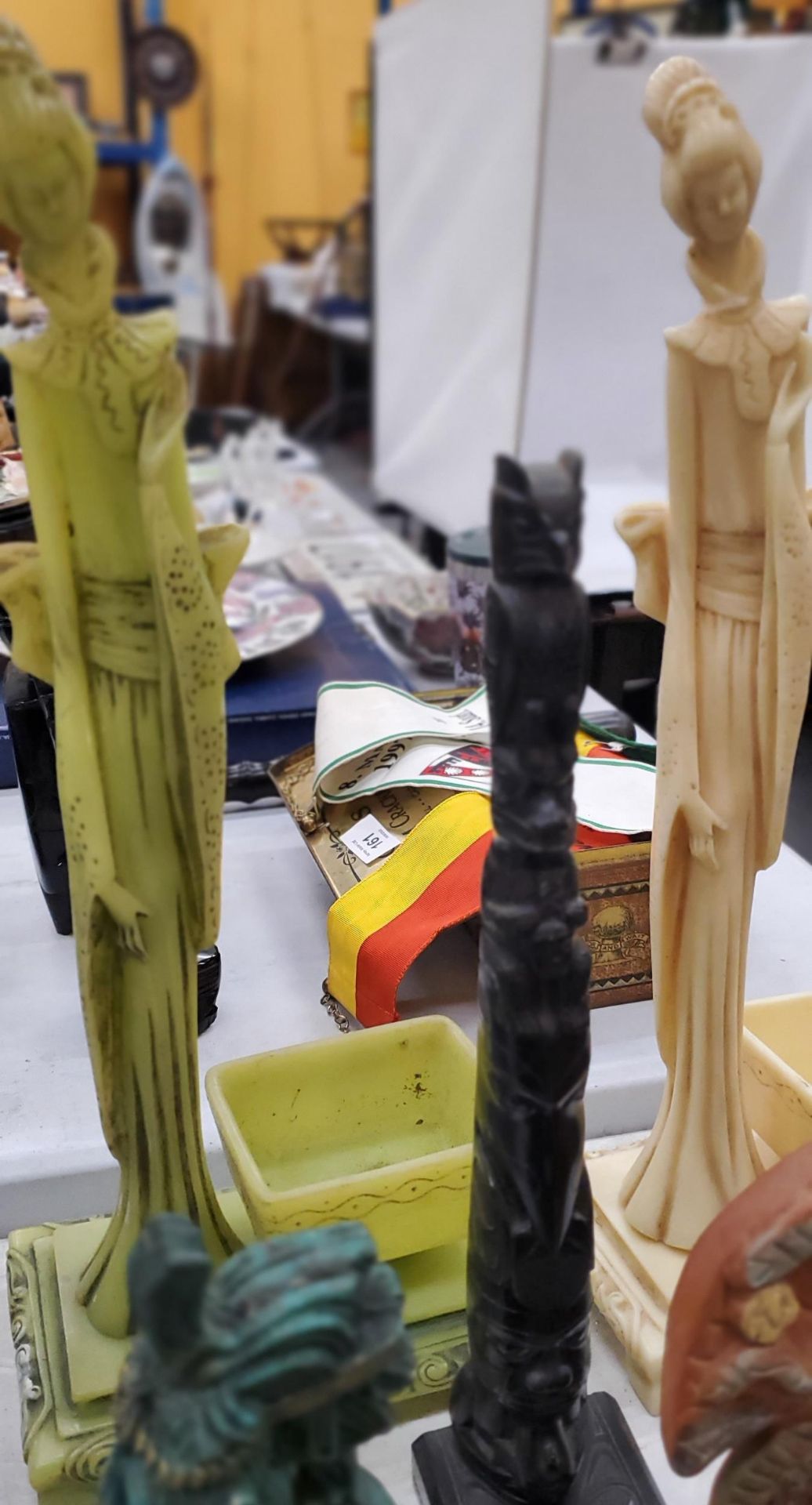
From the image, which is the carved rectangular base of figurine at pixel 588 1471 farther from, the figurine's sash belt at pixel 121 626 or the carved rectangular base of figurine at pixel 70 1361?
the figurine's sash belt at pixel 121 626

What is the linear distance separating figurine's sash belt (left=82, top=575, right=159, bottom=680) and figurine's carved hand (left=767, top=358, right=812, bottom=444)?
326 millimetres

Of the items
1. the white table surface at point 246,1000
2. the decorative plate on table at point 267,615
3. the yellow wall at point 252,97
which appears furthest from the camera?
the yellow wall at point 252,97

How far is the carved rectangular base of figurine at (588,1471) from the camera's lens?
655 millimetres

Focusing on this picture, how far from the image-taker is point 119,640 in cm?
60

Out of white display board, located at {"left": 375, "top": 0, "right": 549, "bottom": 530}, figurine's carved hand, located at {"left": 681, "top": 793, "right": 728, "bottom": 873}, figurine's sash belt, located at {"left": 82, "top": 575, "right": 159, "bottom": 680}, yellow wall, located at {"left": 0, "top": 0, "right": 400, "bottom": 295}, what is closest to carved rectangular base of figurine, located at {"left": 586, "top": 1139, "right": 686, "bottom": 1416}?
figurine's carved hand, located at {"left": 681, "top": 793, "right": 728, "bottom": 873}

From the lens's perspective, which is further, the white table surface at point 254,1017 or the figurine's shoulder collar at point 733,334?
the white table surface at point 254,1017

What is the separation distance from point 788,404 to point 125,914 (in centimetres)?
43

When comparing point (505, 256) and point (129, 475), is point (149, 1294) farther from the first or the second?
point (505, 256)

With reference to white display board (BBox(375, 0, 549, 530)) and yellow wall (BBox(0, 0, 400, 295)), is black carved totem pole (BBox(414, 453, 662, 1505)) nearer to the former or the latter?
white display board (BBox(375, 0, 549, 530))

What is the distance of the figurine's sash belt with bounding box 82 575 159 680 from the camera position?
0.60 metres

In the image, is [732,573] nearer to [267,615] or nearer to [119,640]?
[119,640]

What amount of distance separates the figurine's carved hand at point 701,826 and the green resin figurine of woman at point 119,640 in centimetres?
26

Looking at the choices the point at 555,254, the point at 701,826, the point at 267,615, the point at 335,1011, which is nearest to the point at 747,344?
the point at 701,826

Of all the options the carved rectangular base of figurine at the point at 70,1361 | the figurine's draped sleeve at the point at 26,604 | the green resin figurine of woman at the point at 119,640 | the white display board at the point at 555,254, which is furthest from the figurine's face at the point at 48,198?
the white display board at the point at 555,254
